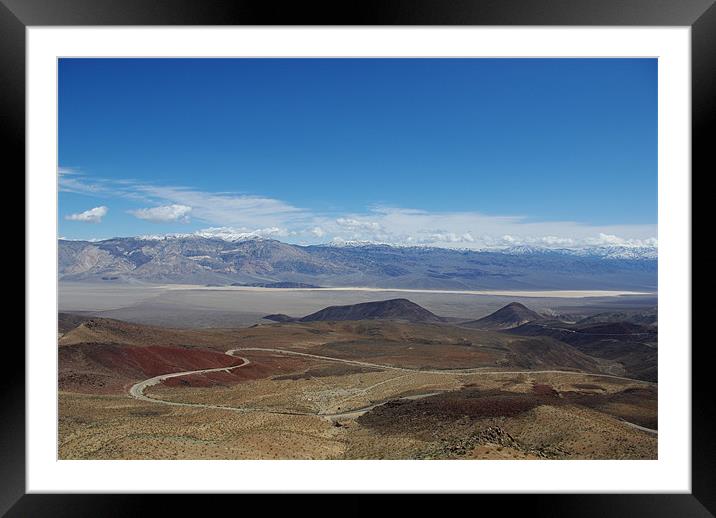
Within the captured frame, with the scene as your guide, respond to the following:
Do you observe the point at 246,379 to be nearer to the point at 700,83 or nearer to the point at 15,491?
the point at 15,491

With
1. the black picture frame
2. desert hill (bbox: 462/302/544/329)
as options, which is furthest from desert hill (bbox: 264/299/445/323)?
the black picture frame

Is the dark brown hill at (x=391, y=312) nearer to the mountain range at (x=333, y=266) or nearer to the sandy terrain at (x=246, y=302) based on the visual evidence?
the sandy terrain at (x=246, y=302)

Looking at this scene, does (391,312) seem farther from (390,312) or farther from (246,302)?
(246,302)

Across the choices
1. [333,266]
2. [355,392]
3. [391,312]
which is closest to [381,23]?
[355,392]

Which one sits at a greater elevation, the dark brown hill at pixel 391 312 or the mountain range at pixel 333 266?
the mountain range at pixel 333 266

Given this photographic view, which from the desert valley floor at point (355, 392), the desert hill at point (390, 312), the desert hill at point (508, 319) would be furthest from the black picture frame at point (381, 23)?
the desert hill at point (390, 312)

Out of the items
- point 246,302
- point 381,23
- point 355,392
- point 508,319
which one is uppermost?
point 381,23
